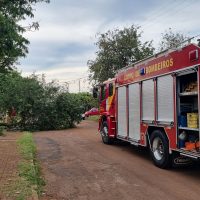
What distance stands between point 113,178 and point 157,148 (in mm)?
2219

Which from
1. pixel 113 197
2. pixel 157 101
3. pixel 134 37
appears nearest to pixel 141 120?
pixel 157 101

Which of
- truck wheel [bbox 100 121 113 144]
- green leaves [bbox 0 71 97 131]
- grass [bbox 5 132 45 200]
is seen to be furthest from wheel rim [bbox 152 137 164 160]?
green leaves [bbox 0 71 97 131]

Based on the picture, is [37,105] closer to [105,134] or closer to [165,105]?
[105,134]

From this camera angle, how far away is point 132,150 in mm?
15102

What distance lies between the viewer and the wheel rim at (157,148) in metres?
11.2

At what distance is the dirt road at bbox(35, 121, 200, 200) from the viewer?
8.15 m

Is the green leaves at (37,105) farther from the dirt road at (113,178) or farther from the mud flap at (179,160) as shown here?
the mud flap at (179,160)

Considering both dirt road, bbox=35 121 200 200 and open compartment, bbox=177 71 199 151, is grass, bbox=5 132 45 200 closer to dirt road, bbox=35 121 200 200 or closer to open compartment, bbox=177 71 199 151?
dirt road, bbox=35 121 200 200

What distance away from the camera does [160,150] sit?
37.0 feet

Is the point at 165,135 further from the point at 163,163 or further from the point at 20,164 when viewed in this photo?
the point at 20,164

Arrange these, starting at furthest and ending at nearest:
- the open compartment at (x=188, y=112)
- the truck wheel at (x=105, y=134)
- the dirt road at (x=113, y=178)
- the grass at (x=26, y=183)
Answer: the truck wheel at (x=105, y=134) < the open compartment at (x=188, y=112) < the dirt road at (x=113, y=178) < the grass at (x=26, y=183)

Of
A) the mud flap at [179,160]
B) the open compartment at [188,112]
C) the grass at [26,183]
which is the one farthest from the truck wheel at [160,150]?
the grass at [26,183]

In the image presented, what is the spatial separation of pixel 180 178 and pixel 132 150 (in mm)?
5402

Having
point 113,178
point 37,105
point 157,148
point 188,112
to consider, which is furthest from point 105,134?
point 37,105
